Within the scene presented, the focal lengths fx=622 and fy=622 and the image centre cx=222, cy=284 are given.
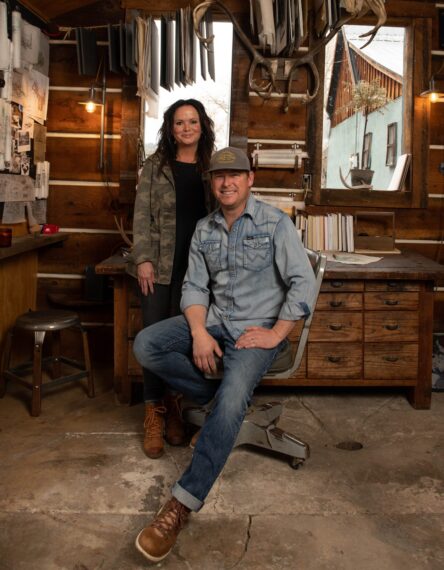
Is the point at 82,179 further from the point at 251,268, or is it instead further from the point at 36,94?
the point at 251,268

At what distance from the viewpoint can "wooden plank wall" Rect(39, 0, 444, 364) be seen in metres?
4.05

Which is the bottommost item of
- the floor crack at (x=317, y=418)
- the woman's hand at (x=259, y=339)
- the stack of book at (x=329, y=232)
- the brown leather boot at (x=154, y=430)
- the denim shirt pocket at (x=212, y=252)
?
the floor crack at (x=317, y=418)

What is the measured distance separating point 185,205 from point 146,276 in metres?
0.39

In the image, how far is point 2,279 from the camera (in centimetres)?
375

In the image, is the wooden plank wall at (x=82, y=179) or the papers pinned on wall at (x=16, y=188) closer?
the papers pinned on wall at (x=16, y=188)

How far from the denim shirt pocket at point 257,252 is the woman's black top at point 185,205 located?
1.49 ft

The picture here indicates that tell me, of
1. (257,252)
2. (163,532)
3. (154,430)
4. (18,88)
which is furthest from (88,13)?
(163,532)

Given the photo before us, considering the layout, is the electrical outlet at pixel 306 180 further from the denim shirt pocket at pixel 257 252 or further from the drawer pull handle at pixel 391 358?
the denim shirt pocket at pixel 257 252

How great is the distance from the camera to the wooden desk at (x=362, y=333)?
11.4 ft

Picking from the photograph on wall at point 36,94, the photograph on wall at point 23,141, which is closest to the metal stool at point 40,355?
the photograph on wall at point 23,141

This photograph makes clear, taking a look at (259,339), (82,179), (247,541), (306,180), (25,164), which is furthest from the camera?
(82,179)

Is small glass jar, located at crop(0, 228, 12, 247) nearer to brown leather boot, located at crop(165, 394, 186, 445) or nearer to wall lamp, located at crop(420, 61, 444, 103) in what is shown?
brown leather boot, located at crop(165, 394, 186, 445)

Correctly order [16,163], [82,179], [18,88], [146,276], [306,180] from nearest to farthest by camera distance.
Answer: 1. [146,276]
2. [18,88]
3. [16,163]
4. [306,180]
5. [82,179]

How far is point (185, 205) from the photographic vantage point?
2.96 meters
